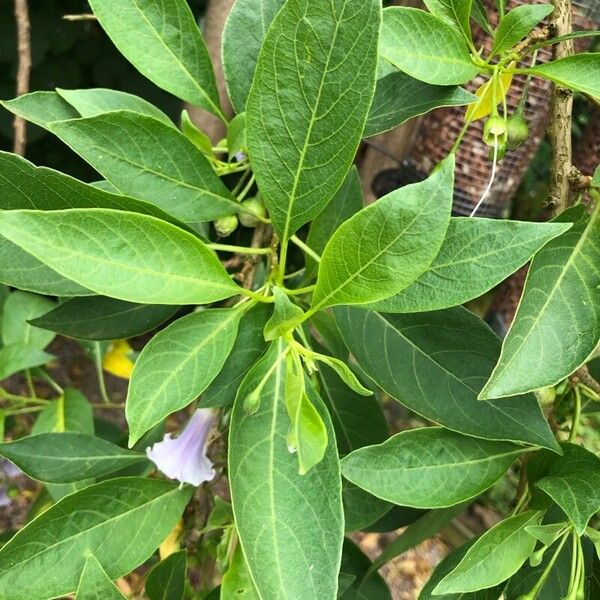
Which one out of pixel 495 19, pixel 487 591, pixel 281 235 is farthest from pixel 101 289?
pixel 495 19

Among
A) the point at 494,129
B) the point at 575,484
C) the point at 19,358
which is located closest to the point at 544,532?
the point at 575,484

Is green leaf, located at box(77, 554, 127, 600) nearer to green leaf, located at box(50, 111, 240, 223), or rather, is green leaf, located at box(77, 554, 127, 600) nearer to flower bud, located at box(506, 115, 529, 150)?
green leaf, located at box(50, 111, 240, 223)

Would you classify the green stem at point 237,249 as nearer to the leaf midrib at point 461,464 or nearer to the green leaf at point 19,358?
the leaf midrib at point 461,464

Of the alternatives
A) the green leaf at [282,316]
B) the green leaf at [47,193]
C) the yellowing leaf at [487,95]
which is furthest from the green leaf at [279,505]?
the yellowing leaf at [487,95]

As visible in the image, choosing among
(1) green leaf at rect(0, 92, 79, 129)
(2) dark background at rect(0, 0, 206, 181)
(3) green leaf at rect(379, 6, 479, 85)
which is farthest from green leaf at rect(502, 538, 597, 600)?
(2) dark background at rect(0, 0, 206, 181)

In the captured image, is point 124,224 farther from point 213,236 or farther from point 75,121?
point 213,236

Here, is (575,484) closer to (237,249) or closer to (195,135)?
(237,249)
